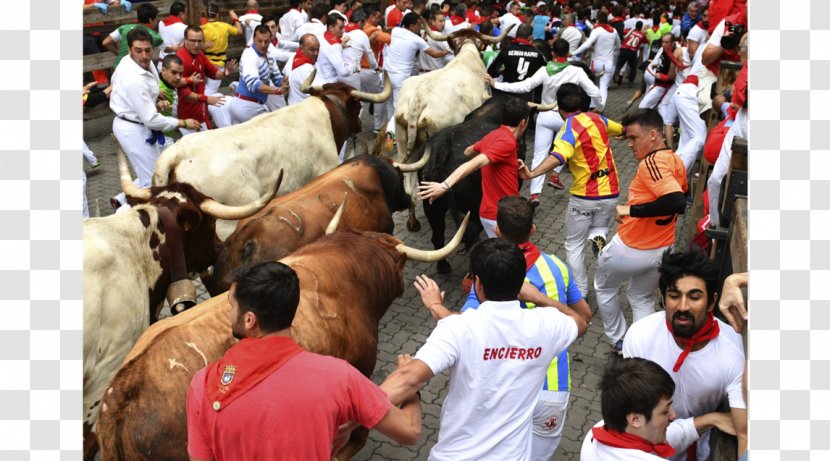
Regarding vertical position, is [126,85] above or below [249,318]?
below

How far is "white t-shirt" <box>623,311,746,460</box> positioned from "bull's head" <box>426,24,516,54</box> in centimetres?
741

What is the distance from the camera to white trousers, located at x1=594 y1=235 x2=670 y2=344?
17.8ft

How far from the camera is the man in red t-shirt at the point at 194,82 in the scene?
27.1ft

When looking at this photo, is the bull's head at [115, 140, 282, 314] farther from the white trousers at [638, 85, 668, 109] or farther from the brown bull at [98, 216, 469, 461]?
the white trousers at [638, 85, 668, 109]

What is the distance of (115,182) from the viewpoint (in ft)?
31.8

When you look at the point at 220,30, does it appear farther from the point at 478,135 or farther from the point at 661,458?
the point at 661,458

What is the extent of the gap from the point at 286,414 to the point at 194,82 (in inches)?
261

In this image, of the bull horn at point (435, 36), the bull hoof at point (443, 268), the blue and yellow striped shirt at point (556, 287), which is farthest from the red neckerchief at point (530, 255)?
the bull horn at point (435, 36)

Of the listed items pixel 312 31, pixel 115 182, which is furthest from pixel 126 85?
pixel 312 31

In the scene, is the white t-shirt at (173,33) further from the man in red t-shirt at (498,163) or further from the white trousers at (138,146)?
the man in red t-shirt at (498,163)

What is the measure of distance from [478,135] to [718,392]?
174 inches

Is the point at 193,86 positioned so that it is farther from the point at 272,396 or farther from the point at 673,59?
the point at 272,396

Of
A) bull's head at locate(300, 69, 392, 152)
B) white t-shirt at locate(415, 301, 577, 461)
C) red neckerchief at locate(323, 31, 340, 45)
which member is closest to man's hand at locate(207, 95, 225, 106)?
bull's head at locate(300, 69, 392, 152)

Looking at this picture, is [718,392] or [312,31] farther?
[312,31]
